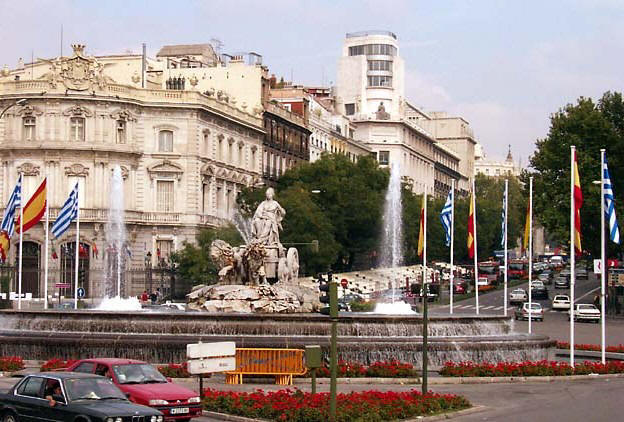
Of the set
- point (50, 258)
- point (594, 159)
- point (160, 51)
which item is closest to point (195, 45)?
point (160, 51)

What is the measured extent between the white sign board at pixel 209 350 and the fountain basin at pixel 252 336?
8553 millimetres

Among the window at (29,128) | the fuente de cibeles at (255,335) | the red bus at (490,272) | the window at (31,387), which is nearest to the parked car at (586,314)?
the fuente de cibeles at (255,335)

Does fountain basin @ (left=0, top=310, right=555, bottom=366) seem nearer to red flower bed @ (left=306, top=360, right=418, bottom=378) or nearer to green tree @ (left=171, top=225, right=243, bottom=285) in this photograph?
red flower bed @ (left=306, top=360, right=418, bottom=378)

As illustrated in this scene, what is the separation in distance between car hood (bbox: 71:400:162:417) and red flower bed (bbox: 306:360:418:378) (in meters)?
13.5

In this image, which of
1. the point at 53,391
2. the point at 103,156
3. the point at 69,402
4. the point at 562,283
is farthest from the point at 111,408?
the point at 562,283

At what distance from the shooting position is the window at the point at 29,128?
92.2 meters

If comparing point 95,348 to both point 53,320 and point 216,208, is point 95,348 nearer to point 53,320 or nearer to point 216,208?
point 53,320

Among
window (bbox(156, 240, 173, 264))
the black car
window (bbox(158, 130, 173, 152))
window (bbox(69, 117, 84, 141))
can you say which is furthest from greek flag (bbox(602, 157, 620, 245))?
window (bbox(158, 130, 173, 152))

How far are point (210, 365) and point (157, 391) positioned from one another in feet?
8.10

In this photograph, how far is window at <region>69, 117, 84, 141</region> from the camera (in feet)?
303

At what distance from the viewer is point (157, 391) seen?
25.2 metres

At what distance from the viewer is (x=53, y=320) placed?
41.1 metres

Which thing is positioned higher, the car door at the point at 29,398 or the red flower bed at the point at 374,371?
the car door at the point at 29,398

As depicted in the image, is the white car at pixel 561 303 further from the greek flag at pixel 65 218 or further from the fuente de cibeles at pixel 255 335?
the fuente de cibeles at pixel 255 335
